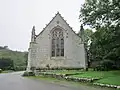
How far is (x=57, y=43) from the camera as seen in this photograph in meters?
49.5

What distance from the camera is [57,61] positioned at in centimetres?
4806

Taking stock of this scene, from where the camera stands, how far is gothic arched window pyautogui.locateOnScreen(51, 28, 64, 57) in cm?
4891

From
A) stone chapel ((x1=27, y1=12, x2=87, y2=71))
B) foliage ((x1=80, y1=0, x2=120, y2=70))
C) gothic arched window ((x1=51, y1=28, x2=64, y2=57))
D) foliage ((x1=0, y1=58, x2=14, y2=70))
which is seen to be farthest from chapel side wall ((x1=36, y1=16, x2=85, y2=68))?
foliage ((x1=0, y1=58, x2=14, y2=70))

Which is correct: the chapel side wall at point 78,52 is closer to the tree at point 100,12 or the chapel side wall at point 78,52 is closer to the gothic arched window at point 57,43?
the gothic arched window at point 57,43

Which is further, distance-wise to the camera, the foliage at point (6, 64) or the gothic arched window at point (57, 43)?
the foliage at point (6, 64)

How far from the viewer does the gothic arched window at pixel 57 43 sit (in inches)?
1925

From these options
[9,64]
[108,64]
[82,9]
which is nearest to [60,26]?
[108,64]

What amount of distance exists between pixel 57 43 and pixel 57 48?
1.11 m

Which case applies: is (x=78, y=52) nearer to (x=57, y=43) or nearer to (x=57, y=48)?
(x=57, y=48)

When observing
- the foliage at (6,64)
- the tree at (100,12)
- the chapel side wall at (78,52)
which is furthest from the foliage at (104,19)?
the foliage at (6,64)

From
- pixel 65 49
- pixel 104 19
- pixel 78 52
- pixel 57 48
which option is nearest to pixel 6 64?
pixel 57 48

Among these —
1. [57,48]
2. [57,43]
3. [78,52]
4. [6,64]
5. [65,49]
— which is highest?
[57,43]

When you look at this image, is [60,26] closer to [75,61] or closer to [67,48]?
[67,48]

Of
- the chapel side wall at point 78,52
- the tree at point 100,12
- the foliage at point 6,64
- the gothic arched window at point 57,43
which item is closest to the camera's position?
the tree at point 100,12
